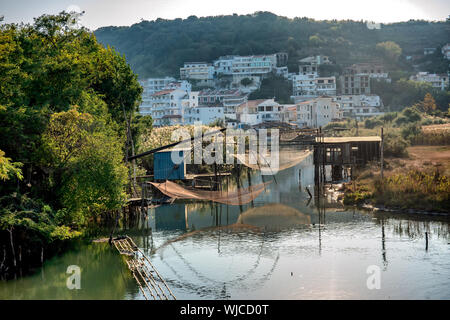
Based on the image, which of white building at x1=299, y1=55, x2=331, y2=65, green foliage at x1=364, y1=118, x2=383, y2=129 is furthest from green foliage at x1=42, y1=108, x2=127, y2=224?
white building at x1=299, y1=55, x2=331, y2=65

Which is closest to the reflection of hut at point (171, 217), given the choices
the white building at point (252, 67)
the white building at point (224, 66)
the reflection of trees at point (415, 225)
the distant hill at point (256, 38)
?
the reflection of trees at point (415, 225)

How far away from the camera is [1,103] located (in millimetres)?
16719

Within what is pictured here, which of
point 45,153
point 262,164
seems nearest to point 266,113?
point 262,164

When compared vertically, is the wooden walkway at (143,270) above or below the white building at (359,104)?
below

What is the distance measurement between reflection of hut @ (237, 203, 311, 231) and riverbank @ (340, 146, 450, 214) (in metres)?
3.19

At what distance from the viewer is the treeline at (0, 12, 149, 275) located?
16047 mm

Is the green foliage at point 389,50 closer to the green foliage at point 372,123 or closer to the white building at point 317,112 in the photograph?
the white building at point 317,112

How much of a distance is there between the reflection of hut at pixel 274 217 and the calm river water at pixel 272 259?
0.14ft

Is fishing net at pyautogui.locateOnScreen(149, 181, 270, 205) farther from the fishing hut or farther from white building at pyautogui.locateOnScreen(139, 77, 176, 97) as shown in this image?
white building at pyautogui.locateOnScreen(139, 77, 176, 97)

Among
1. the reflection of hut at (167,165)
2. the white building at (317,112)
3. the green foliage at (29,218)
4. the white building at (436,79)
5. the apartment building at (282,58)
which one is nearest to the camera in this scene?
the green foliage at (29,218)

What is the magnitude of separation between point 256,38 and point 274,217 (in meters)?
96.1

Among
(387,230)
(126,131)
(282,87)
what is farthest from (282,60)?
(387,230)

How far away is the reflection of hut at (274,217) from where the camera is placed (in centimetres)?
2162

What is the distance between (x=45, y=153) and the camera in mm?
17719
